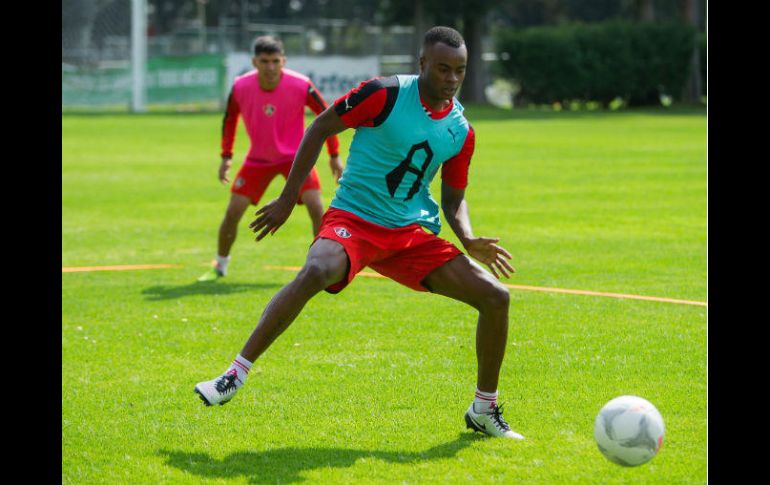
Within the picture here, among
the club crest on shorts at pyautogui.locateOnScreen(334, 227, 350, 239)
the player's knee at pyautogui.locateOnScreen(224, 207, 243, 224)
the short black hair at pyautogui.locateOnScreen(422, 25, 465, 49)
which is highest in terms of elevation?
the short black hair at pyautogui.locateOnScreen(422, 25, 465, 49)

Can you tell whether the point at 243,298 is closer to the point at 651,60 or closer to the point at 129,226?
the point at 129,226

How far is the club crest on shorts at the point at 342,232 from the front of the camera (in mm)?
6461

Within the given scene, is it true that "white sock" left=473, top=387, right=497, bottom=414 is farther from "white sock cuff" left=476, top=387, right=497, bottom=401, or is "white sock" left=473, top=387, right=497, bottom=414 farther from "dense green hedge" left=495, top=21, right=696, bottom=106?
"dense green hedge" left=495, top=21, right=696, bottom=106

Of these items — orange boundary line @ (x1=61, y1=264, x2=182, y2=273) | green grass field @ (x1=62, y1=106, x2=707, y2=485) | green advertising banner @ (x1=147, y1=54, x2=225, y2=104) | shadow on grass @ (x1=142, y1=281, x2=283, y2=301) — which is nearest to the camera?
green grass field @ (x1=62, y1=106, x2=707, y2=485)

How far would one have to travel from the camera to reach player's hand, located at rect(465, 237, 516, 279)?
6.38m

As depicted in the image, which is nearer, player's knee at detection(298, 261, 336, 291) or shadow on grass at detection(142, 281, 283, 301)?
player's knee at detection(298, 261, 336, 291)

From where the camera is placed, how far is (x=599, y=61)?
53.2 meters

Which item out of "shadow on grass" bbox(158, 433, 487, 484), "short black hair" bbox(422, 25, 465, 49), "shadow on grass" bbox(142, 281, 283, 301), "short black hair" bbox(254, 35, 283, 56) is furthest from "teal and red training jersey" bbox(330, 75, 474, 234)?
"short black hair" bbox(254, 35, 283, 56)

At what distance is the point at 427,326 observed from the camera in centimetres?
921

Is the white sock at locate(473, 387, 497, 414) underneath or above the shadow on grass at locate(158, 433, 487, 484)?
above

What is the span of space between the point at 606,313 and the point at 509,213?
283 inches

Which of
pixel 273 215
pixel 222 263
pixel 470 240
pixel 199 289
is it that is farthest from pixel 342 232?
pixel 222 263

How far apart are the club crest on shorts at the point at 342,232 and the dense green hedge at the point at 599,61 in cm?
4736

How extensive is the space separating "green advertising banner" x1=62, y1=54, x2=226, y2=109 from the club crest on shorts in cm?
4068
